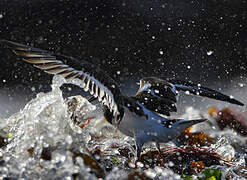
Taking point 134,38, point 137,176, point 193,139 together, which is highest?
point 134,38

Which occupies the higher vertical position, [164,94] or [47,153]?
[164,94]

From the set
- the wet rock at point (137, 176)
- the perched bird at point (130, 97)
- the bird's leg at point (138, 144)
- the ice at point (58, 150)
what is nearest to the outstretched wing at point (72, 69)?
the perched bird at point (130, 97)

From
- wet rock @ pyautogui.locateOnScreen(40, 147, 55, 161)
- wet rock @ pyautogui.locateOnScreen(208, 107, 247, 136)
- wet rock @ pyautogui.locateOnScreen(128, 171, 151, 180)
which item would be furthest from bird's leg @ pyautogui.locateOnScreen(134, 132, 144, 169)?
wet rock @ pyautogui.locateOnScreen(208, 107, 247, 136)

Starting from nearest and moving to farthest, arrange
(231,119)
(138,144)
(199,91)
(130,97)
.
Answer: (138,144)
(130,97)
(199,91)
(231,119)

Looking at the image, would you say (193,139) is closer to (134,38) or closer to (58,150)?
(58,150)

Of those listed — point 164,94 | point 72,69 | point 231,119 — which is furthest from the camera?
point 231,119

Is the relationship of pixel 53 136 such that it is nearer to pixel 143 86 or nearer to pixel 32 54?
pixel 32 54

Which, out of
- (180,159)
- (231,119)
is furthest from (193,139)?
(231,119)
